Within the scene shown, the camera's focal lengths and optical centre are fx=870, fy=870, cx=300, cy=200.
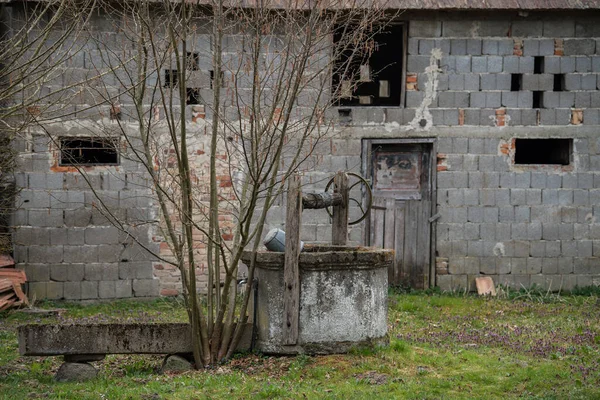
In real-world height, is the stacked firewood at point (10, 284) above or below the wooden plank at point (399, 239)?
below

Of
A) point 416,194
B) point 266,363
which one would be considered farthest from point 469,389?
point 416,194

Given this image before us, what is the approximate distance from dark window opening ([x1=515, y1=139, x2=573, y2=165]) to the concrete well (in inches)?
280

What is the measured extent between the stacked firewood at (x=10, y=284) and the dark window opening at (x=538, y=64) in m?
8.81

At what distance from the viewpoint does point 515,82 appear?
14398 millimetres

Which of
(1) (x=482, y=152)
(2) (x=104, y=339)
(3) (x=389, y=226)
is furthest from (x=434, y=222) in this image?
(2) (x=104, y=339)

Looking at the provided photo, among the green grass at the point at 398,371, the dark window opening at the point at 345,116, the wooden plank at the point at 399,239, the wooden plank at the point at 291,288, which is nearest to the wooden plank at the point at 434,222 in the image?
the wooden plank at the point at 399,239

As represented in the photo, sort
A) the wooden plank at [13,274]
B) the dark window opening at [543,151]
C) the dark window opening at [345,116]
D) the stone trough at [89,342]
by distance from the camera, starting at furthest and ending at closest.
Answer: the dark window opening at [543,151] → the dark window opening at [345,116] → the wooden plank at [13,274] → the stone trough at [89,342]

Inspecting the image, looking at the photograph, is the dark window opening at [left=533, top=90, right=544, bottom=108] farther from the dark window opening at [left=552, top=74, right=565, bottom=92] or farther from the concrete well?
the concrete well

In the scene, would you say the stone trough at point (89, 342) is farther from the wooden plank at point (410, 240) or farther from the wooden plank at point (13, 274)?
the wooden plank at point (410, 240)

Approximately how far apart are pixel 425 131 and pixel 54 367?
746 centimetres

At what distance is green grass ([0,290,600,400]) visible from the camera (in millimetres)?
7305

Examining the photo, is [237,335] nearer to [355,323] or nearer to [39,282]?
[355,323]

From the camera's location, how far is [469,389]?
7.47 m

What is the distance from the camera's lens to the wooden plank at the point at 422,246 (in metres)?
14.3
